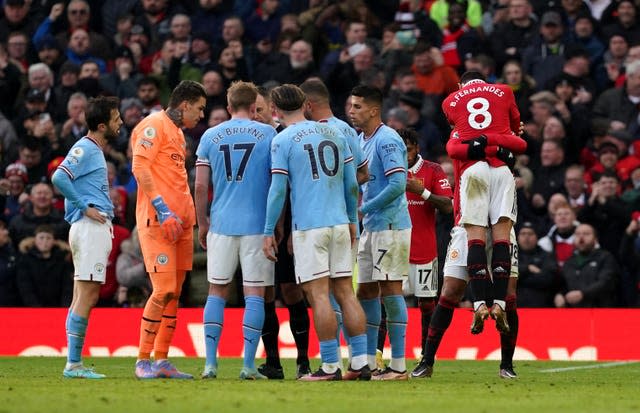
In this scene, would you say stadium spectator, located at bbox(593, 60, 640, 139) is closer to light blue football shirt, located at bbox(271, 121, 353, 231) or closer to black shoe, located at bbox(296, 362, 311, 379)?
black shoe, located at bbox(296, 362, 311, 379)

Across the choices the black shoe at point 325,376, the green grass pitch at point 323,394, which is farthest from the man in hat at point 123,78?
the black shoe at point 325,376

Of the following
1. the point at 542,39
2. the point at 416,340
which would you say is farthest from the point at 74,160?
the point at 542,39

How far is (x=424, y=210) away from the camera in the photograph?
1516 centimetres

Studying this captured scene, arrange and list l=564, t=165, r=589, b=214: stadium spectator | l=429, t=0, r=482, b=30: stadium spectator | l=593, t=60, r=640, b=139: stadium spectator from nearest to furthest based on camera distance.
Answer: l=564, t=165, r=589, b=214: stadium spectator, l=593, t=60, r=640, b=139: stadium spectator, l=429, t=0, r=482, b=30: stadium spectator

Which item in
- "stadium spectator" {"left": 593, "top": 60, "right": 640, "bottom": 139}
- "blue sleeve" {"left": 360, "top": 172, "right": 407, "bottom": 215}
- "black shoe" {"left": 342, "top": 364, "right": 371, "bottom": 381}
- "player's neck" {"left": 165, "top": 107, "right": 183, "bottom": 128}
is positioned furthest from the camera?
"stadium spectator" {"left": 593, "top": 60, "right": 640, "bottom": 139}

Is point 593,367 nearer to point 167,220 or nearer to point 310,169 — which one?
point 310,169

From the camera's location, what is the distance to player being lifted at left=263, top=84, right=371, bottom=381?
1178cm

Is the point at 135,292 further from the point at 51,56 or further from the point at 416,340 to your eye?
the point at 51,56

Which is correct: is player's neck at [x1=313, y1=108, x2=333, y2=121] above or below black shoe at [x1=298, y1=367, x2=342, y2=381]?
above

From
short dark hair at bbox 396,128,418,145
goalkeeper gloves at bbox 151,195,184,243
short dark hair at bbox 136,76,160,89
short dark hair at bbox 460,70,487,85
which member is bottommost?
goalkeeper gloves at bbox 151,195,184,243

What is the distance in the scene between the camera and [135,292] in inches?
779

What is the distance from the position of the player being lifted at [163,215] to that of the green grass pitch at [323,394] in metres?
0.42

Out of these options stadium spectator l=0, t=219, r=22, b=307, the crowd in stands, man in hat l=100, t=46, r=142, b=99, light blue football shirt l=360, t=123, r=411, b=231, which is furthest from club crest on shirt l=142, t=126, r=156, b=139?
man in hat l=100, t=46, r=142, b=99

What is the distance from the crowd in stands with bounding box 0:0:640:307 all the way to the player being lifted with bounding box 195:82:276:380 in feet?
22.2
